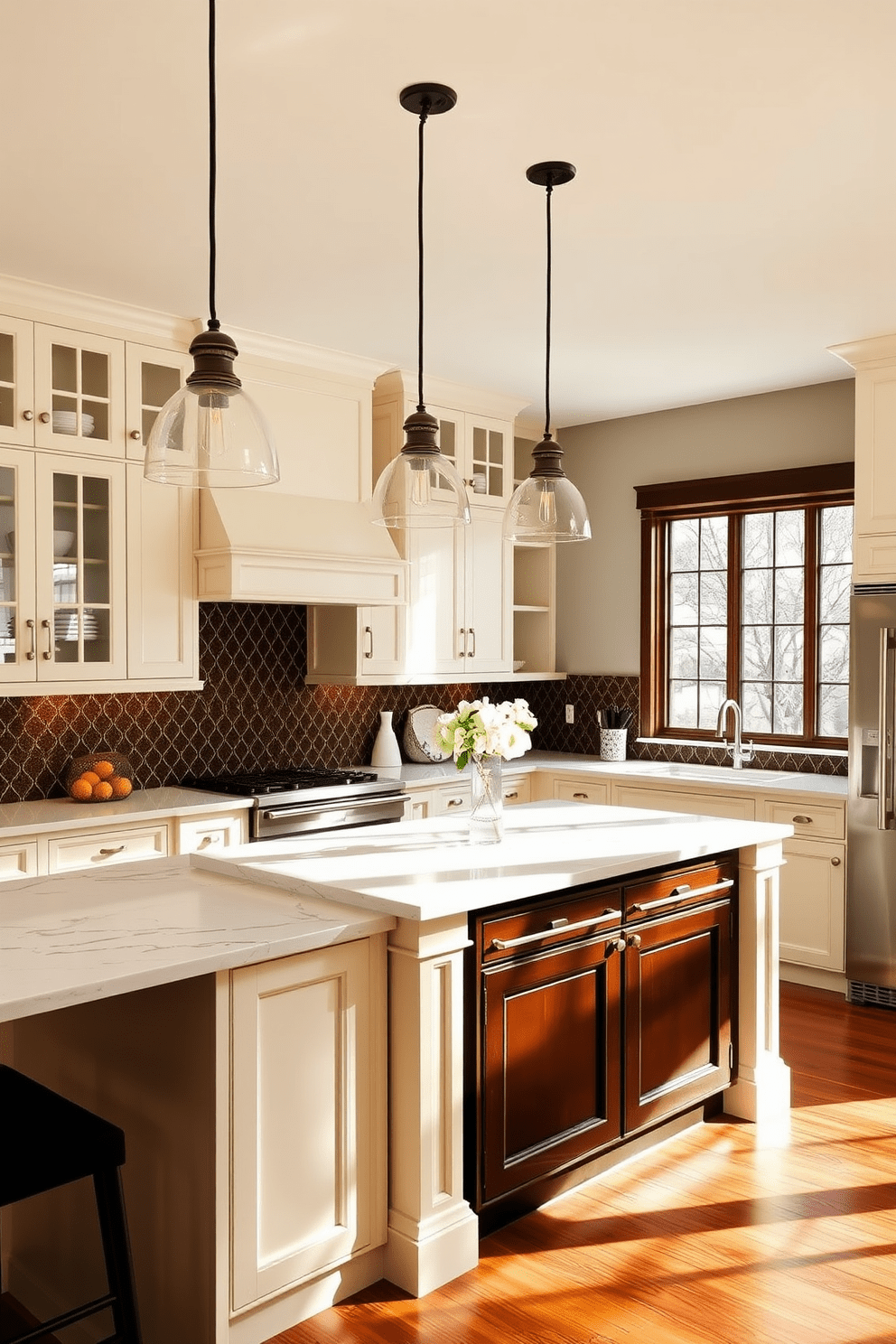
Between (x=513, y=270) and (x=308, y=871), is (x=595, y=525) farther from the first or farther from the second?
(x=308, y=871)

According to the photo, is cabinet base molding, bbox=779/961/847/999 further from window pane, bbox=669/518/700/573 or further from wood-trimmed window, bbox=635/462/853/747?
window pane, bbox=669/518/700/573

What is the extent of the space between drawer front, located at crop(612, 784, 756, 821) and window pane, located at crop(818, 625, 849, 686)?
2.90 feet

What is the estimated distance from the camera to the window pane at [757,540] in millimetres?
5695

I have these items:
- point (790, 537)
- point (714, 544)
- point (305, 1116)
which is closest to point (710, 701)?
point (714, 544)

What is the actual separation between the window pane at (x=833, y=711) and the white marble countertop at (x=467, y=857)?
201cm

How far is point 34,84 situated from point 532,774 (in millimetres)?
4057

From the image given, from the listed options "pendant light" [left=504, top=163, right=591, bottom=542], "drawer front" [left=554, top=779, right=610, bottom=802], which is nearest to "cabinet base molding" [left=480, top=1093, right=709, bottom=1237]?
"pendant light" [left=504, top=163, right=591, bottom=542]

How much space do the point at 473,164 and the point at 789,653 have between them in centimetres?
336

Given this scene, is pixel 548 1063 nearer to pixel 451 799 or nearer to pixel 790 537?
pixel 451 799

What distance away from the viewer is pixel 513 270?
12.7 ft

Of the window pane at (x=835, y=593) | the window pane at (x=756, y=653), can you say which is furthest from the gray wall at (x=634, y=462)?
the window pane at (x=756, y=653)

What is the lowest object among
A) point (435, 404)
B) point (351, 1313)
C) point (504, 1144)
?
point (351, 1313)

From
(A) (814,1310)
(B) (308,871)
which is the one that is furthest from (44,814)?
(A) (814,1310)

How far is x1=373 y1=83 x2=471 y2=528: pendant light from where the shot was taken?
2627 millimetres
